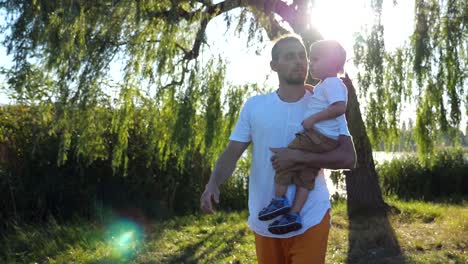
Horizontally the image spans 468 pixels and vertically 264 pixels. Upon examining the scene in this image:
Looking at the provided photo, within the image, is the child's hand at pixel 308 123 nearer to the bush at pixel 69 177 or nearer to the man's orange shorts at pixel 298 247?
the man's orange shorts at pixel 298 247

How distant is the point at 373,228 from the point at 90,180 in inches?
212

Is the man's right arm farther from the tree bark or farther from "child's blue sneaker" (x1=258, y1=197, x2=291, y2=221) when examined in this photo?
the tree bark

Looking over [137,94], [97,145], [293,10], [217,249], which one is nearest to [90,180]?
[97,145]

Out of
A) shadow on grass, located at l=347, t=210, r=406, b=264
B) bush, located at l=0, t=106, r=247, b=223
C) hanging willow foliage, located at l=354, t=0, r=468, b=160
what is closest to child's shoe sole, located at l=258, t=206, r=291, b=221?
shadow on grass, located at l=347, t=210, r=406, b=264

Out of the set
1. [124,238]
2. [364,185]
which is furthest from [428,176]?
[124,238]

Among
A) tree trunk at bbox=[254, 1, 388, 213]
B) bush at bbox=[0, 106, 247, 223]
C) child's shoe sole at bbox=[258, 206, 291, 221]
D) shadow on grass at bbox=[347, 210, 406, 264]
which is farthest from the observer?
bush at bbox=[0, 106, 247, 223]

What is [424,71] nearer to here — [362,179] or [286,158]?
[362,179]

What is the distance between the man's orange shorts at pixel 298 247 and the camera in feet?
9.09

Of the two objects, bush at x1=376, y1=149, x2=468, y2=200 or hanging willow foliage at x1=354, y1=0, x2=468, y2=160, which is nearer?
hanging willow foliage at x1=354, y1=0, x2=468, y2=160

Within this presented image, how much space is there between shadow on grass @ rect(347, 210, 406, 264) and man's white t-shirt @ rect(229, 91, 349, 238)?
3583 millimetres

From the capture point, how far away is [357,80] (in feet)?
24.3

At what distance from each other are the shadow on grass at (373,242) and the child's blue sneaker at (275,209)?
3.74 m

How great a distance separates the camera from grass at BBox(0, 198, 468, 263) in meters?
6.50

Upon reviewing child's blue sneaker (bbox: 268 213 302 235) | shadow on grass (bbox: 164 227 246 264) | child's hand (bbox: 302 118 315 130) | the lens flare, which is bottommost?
shadow on grass (bbox: 164 227 246 264)
